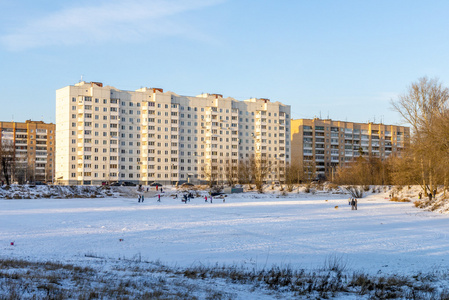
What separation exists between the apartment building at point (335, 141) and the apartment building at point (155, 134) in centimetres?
1897

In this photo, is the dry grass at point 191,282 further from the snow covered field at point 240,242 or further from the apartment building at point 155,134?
the apartment building at point 155,134

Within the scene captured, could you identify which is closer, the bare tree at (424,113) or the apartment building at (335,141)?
the bare tree at (424,113)

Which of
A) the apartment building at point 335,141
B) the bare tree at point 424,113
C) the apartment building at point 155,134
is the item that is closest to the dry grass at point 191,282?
the bare tree at point 424,113

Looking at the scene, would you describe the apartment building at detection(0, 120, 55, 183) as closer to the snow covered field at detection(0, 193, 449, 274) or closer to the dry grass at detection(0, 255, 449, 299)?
the snow covered field at detection(0, 193, 449, 274)

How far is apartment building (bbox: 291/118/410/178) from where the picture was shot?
163000 mm

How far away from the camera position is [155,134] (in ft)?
412

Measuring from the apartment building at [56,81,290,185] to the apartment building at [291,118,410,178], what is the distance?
1897 centimetres

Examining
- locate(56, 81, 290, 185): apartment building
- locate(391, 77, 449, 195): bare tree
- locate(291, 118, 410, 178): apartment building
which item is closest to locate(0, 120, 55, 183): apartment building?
locate(56, 81, 290, 185): apartment building

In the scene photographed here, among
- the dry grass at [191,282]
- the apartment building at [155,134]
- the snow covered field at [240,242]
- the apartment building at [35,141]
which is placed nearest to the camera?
the dry grass at [191,282]

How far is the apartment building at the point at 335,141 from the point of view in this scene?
535ft

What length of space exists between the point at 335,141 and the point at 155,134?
74.8 metres

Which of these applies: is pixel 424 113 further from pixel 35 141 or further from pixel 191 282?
pixel 35 141

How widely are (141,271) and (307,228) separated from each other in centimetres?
1535

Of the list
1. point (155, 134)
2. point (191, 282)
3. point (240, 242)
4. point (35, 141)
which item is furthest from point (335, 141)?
point (191, 282)
